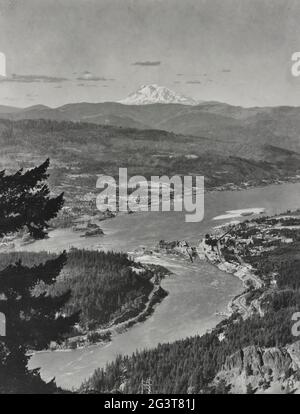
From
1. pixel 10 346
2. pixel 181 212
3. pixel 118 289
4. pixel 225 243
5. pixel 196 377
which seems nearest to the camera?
pixel 10 346

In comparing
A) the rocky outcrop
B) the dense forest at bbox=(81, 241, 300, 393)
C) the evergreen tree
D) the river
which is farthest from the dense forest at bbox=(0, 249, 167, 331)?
the evergreen tree

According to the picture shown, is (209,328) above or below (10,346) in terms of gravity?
below

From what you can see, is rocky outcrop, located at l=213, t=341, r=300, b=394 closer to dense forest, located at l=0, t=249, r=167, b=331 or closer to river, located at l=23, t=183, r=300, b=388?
river, located at l=23, t=183, r=300, b=388

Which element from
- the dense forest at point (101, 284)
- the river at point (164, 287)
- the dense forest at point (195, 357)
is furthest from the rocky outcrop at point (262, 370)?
the dense forest at point (101, 284)

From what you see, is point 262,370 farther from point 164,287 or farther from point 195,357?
point 164,287

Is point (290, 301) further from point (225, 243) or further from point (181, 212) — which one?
point (181, 212)

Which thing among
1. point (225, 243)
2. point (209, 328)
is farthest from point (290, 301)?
point (225, 243)
